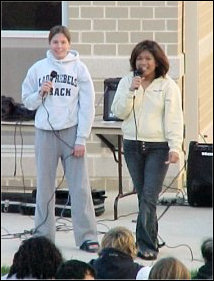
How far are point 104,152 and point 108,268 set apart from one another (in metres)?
5.13

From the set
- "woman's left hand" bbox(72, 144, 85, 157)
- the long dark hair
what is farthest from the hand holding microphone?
the long dark hair

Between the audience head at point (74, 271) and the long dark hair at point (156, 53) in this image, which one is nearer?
the audience head at point (74, 271)

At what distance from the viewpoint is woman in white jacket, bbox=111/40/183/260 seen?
8.66 meters

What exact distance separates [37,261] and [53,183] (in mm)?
2632

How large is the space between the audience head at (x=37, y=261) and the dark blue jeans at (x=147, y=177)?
2143 mm

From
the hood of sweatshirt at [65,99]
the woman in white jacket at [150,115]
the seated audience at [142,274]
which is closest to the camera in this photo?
the seated audience at [142,274]

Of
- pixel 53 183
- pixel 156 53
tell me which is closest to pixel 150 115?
pixel 156 53

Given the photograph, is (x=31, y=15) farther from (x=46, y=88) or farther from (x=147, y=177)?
(x=147, y=177)

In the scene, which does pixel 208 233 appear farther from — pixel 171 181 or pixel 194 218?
pixel 171 181

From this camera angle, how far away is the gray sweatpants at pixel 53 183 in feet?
29.6

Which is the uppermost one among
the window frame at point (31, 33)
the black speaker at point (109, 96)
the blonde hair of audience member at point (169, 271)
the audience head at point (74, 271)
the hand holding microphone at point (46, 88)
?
the window frame at point (31, 33)

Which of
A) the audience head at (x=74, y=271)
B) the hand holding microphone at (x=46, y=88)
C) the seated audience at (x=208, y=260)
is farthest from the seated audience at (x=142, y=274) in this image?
the hand holding microphone at (x=46, y=88)

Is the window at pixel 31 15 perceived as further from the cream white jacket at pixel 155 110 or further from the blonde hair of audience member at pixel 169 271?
the blonde hair of audience member at pixel 169 271

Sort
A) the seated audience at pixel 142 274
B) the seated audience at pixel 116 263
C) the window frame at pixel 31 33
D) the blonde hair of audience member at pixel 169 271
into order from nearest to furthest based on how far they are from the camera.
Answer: the blonde hair of audience member at pixel 169 271
the seated audience at pixel 116 263
the seated audience at pixel 142 274
the window frame at pixel 31 33
